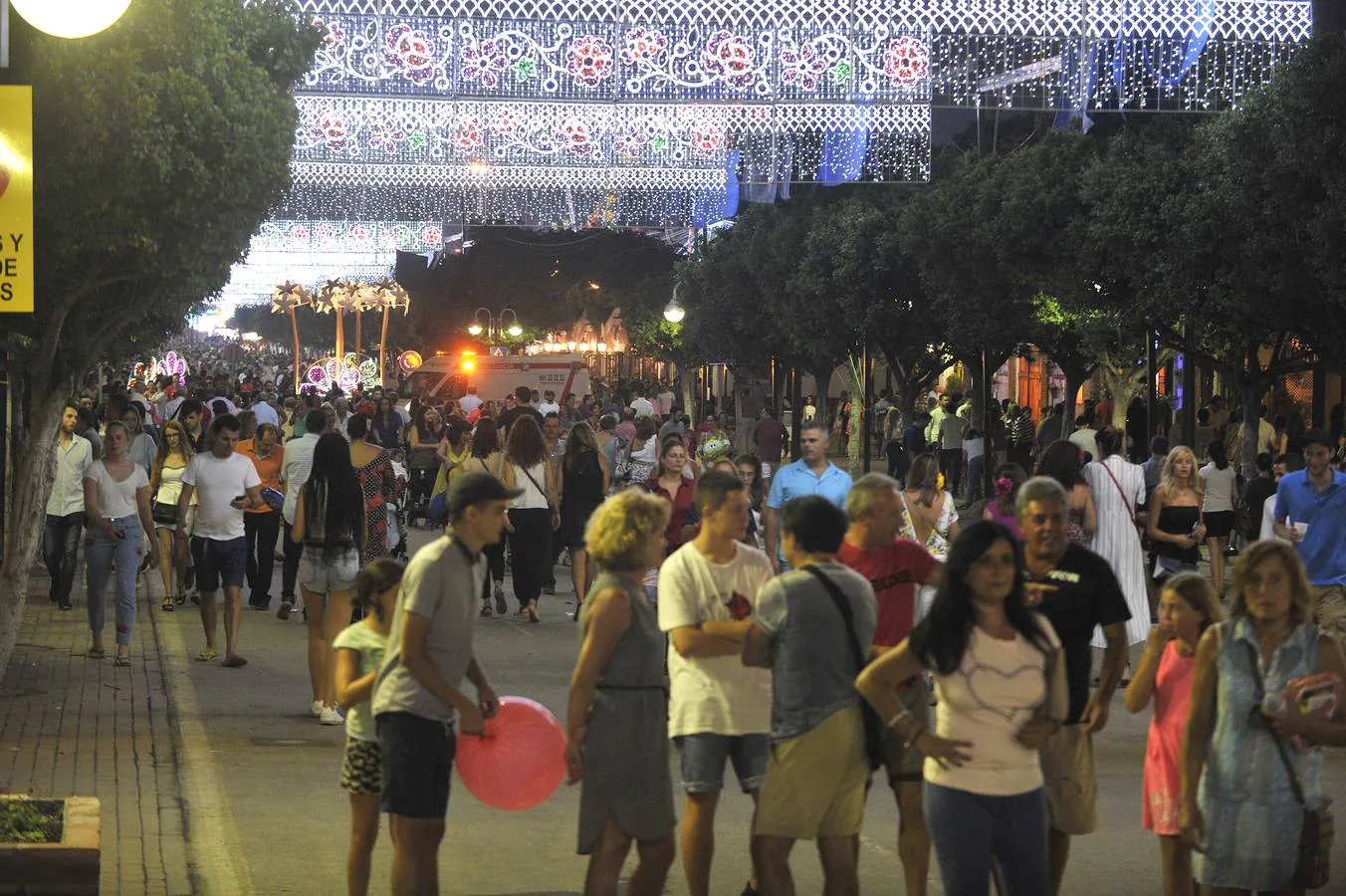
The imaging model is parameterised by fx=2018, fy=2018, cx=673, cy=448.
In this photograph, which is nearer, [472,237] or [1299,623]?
[1299,623]

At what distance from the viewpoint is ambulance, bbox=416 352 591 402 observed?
4275cm

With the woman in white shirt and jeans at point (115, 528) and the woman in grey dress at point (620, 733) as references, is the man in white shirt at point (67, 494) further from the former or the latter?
the woman in grey dress at point (620, 733)

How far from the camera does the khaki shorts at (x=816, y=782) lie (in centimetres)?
628

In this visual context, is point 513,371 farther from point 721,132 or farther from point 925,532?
point 925,532

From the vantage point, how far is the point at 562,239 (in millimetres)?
70688

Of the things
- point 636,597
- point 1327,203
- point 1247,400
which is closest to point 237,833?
point 636,597

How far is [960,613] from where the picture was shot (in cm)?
564

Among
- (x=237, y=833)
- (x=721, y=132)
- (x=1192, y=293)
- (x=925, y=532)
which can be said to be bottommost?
(x=237, y=833)

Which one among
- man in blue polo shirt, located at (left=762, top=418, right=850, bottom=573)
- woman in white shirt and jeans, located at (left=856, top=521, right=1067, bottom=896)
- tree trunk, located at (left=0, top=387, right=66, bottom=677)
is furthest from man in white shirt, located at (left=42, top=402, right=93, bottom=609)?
woman in white shirt and jeans, located at (left=856, top=521, right=1067, bottom=896)

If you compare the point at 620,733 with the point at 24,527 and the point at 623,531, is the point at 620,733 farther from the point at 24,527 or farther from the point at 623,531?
the point at 24,527

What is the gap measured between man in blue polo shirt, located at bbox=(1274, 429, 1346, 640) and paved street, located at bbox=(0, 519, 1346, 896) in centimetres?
85

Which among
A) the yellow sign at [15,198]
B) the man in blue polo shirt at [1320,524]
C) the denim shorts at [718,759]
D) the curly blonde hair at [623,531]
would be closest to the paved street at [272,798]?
the man in blue polo shirt at [1320,524]

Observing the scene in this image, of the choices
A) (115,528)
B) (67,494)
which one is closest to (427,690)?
(115,528)

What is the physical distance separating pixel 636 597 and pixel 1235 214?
768 inches
